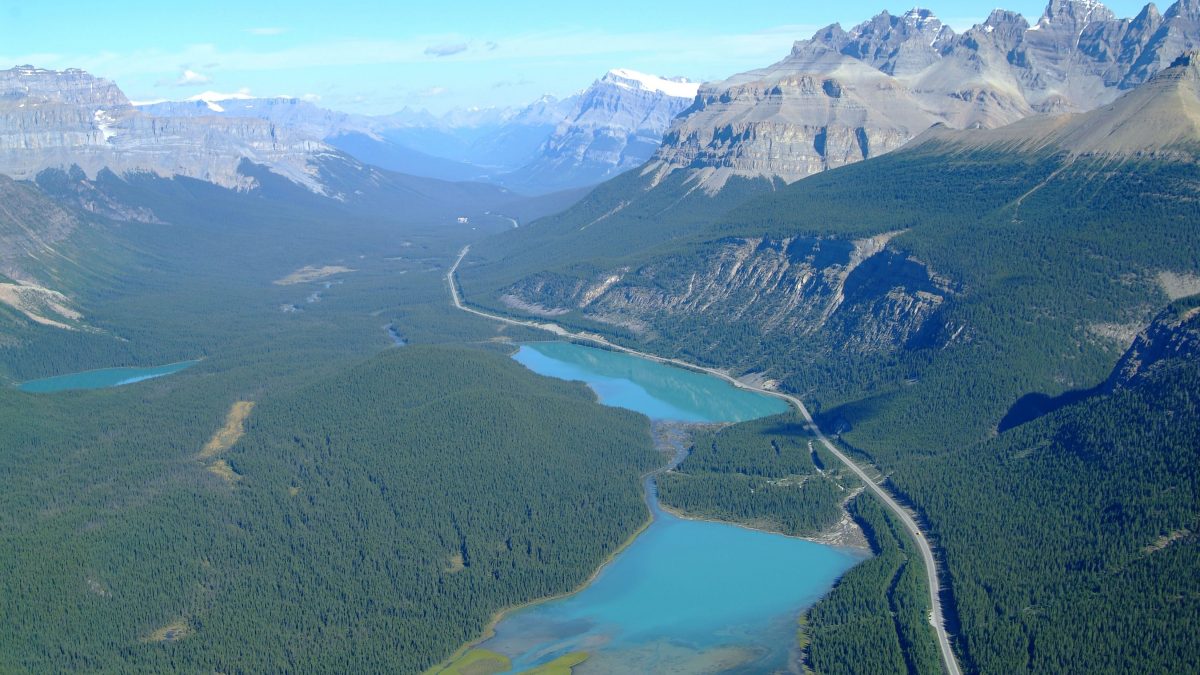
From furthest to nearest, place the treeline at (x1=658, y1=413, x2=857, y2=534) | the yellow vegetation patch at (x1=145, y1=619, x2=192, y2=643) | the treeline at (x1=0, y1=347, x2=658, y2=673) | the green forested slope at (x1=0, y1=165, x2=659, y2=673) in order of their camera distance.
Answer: the treeline at (x1=658, y1=413, x2=857, y2=534), the green forested slope at (x1=0, y1=165, x2=659, y2=673), the treeline at (x1=0, y1=347, x2=658, y2=673), the yellow vegetation patch at (x1=145, y1=619, x2=192, y2=643)

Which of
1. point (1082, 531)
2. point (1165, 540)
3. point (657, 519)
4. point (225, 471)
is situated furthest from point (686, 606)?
point (225, 471)


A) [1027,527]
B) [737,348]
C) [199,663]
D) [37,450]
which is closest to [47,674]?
[199,663]

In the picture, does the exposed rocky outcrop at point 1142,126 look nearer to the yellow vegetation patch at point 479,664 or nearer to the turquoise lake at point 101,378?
the yellow vegetation patch at point 479,664

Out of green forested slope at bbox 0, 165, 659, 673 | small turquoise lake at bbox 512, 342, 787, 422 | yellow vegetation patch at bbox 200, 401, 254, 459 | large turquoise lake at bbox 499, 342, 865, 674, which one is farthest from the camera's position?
small turquoise lake at bbox 512, 342, 787, 422

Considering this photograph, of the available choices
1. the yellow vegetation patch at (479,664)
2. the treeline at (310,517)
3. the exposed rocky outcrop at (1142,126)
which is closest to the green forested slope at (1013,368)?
the exposed rocky outcrop at (1142,126)

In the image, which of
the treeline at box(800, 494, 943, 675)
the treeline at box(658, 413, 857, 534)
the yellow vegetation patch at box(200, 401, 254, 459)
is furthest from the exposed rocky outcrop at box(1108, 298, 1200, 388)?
the yellow vegetation patch at box(200, 401, 254, 459)

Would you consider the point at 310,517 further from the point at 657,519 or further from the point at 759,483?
the point at 759,483

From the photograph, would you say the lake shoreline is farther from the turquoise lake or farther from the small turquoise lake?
the turquoise lake

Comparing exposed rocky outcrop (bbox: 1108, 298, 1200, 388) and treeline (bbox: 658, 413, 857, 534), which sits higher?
exposed rocky outcrop (bbox: 1108, 298, 1200, 388)

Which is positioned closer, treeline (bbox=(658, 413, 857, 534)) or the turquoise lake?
treeline (bbox=(658, 413, 857, 534))
